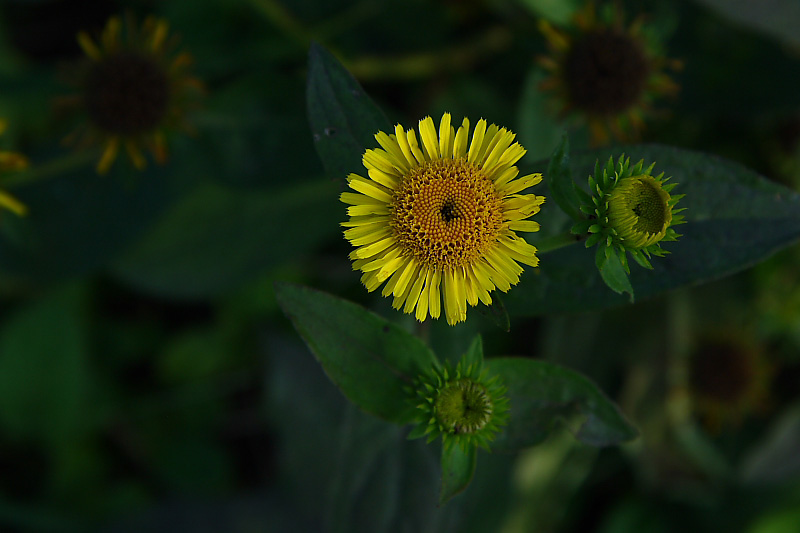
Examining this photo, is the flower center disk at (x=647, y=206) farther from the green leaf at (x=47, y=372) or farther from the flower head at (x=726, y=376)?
the green leaf at (x=47, y=372)

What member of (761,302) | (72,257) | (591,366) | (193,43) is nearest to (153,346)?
(72,257)

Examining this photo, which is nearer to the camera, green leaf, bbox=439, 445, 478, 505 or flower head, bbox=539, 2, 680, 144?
green leaf, bbox=439, 445, 478, 505

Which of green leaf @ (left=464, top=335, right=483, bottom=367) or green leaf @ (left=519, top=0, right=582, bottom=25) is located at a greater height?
green leaf @ (left=519, top=0, right=582, bottom=25)

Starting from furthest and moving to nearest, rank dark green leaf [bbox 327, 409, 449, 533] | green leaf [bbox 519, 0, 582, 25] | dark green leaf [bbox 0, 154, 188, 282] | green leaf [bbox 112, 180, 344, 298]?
green leaf [bbox 112, 180, 344, 298]
dark green leaf [bbox 0, 154, 188, 282]
green leaf [bbox 519, 0, 582, 25]
dark green leaf [bbox 327, 409, 449, 533]

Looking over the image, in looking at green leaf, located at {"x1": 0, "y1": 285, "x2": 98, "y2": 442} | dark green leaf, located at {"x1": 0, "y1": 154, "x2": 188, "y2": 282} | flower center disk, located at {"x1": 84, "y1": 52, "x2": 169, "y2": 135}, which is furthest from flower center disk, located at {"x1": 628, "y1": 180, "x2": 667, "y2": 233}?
green leaf, located at {"x1": 0, "y1": 285, "x2": 98, "y2": 442}

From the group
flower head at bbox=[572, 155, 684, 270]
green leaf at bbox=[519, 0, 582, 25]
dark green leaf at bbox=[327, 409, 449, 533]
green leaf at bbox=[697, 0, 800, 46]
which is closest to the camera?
flower head at bbox=[572, 155, 684, 270]

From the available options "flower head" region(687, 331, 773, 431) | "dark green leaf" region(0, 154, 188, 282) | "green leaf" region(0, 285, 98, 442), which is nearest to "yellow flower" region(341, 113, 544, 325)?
"dark green leaf" region(0, 154, 188, 282)

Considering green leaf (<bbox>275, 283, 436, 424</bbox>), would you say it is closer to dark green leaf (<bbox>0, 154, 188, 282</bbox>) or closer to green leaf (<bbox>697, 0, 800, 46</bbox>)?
dark green leaf (<bbox>0, 154, 188, 282</bbox>)

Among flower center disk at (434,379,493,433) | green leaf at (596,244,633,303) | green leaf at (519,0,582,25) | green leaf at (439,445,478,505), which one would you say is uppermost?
green leaf at (519,0,582,25)
